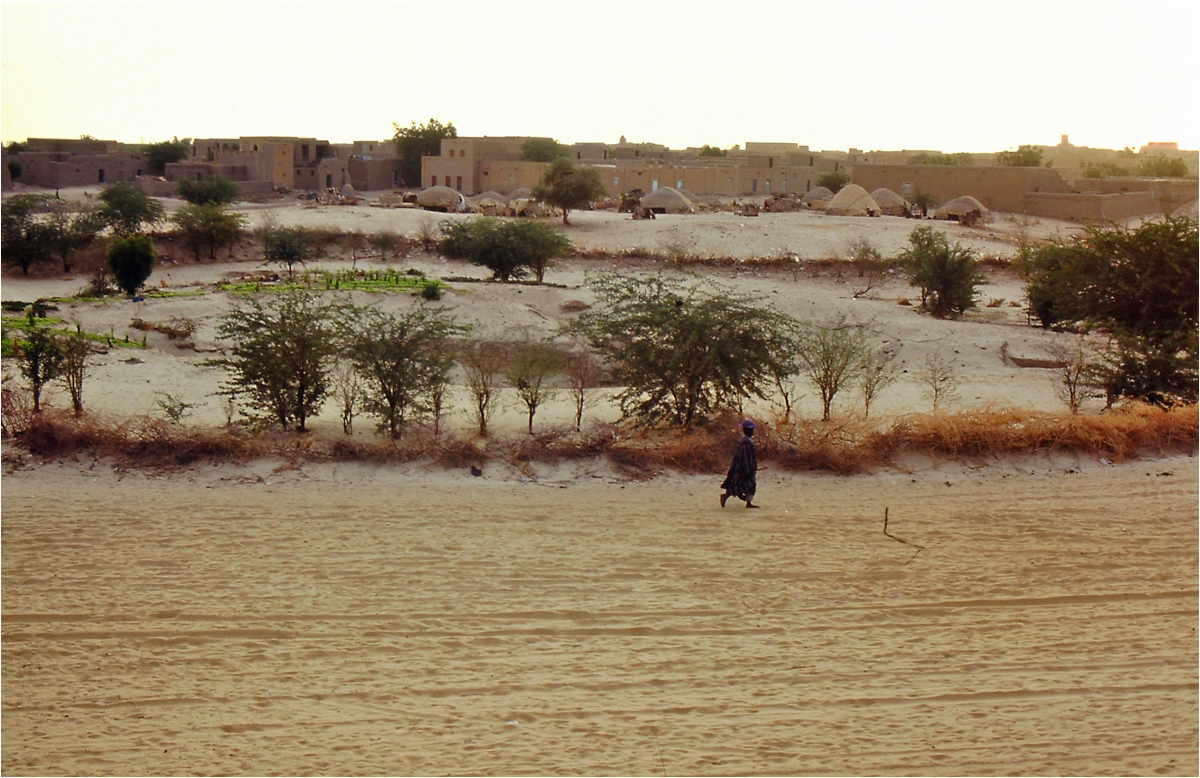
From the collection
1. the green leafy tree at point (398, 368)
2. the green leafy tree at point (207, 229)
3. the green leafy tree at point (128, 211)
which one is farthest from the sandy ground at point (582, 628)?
the green leafy tree at point (128, 211)

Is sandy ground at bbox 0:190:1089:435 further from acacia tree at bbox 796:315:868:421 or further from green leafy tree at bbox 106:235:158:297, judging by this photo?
green leafy tree at bbox 106:235:158:297

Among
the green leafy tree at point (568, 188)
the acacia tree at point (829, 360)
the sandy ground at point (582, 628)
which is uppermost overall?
the green leafy tree at point (568, 188)

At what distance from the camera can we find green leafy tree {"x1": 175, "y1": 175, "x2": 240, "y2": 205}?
4769cm

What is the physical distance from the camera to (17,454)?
13.1 meters

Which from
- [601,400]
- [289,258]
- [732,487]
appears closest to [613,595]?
[732,487]

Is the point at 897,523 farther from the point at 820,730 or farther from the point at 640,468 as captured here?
the point at 820,730

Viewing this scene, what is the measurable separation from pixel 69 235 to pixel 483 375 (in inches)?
862

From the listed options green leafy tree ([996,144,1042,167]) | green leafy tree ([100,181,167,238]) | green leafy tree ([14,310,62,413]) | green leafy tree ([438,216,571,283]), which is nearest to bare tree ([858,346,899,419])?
Answer: green leafy tree ([14,310,62,413])

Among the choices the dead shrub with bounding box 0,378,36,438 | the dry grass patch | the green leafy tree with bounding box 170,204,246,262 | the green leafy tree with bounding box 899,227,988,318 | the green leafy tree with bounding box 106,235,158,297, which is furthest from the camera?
the green leafy tree with bounding box 170,204,246,262

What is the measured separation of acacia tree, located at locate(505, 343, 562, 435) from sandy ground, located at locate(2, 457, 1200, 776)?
2.42 meters

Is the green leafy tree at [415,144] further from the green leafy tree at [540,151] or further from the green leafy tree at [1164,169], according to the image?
the green leafy tree at [1164,169]

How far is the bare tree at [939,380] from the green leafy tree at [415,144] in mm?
51988

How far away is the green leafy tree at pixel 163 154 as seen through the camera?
67625 millimetres

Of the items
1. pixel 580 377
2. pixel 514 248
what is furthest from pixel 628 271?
pixel 580 377
